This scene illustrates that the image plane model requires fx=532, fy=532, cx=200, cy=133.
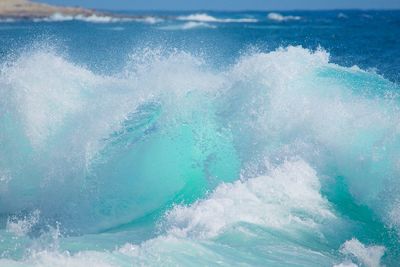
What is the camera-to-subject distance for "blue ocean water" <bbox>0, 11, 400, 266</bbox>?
742 cm

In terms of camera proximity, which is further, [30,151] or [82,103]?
[82,103]

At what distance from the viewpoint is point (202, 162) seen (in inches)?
417

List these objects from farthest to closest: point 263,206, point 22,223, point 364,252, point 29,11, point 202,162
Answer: point 29,11 → point 202,162 → point 22,223 → point 263,206 → point 364,252

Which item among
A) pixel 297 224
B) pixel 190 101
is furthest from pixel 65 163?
pixel 297 224

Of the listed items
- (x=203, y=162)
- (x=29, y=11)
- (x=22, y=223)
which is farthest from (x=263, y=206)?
(x=29, y=11)

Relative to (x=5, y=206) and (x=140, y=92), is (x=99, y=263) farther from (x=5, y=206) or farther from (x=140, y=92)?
(x=140, y=92)

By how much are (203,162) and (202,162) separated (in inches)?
0.8

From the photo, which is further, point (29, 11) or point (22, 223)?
point (29, 11)

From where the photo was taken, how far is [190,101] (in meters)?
11.4

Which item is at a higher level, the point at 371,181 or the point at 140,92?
the point at 140,92

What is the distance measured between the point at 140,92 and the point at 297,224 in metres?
5.10

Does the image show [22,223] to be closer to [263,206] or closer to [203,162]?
[203,162]

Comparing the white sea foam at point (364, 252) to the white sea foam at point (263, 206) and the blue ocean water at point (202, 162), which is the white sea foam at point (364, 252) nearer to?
the blue ocean water at point (202, 162)

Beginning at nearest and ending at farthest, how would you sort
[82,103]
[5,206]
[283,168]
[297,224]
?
1. [297,224]
2. [283,168]
3. [5,206]
4. [82,103]
